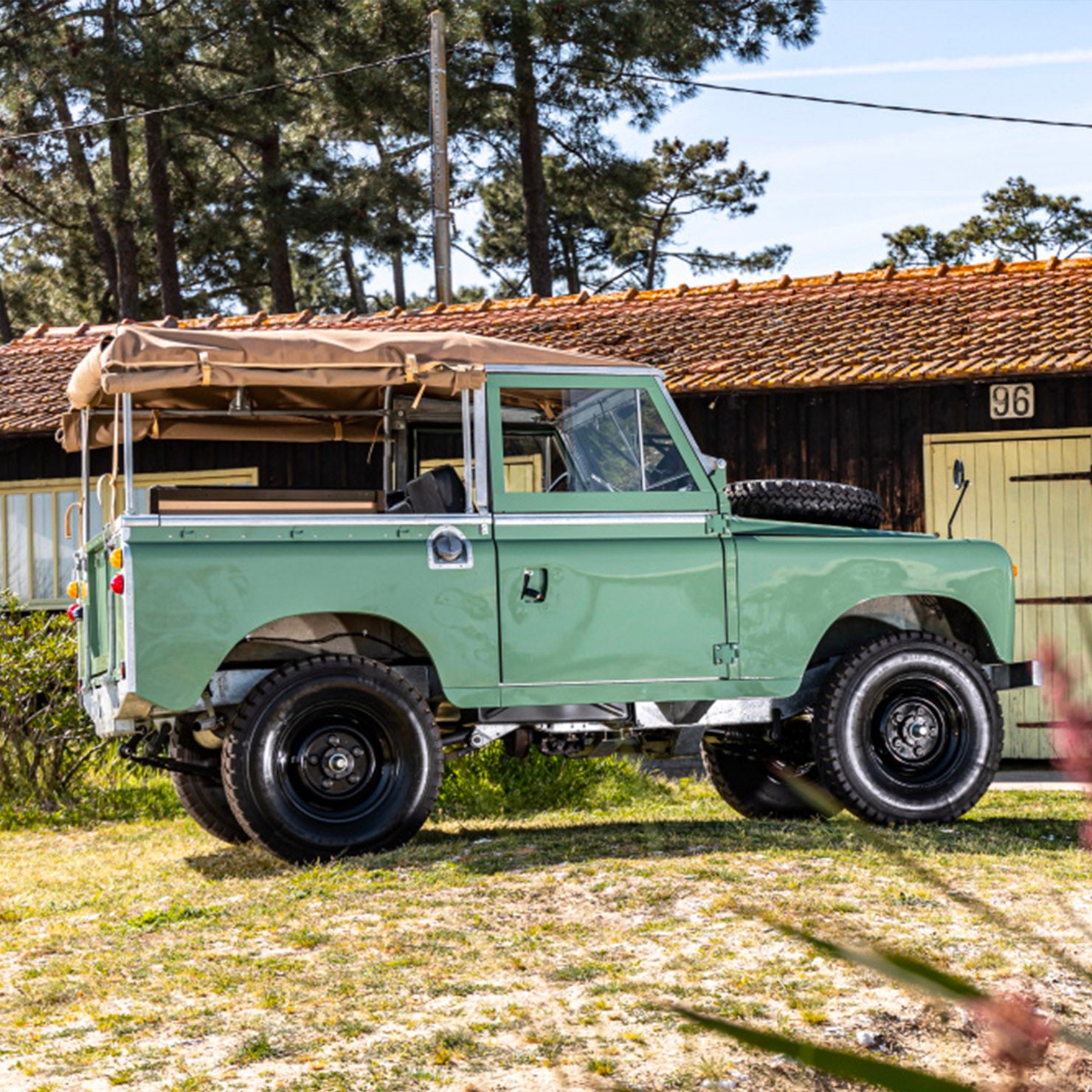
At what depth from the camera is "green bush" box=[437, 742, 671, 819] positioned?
953 centimetres

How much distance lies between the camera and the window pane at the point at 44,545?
15172 millimetres

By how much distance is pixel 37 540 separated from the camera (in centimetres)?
1525

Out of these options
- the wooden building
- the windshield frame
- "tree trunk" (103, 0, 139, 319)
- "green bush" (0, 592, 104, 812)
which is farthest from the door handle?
"tree trunk" (103, 0, 139, 319)

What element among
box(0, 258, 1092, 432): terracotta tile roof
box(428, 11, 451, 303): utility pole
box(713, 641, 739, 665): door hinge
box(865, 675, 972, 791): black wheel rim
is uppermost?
box(428, 11, 451, 303): utility pole

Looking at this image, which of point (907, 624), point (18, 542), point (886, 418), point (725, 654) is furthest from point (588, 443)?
point (18, 542)

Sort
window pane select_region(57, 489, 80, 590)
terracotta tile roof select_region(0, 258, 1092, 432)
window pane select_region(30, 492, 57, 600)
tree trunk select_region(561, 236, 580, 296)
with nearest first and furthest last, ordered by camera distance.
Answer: terracotta tile roof select_region(0, 258, 1092, 432)
window pane select_region(57, 489, 80, 590)
window pane select_region(30, 492, 57, 600)
tree trunk select_region(561, 236, 580, 296)

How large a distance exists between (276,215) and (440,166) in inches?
246

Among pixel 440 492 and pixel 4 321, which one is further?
pixel 4 321

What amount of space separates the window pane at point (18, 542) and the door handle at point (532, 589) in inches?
360

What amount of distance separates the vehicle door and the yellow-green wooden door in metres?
5.30

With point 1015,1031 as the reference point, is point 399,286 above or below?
above

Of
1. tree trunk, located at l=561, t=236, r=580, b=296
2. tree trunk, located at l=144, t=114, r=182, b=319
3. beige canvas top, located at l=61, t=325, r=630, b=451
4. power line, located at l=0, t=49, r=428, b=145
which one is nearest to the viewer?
beige canvas top, located at l=61, t=325, r=630, b=451

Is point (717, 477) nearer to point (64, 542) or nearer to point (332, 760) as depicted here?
point (332, 760)

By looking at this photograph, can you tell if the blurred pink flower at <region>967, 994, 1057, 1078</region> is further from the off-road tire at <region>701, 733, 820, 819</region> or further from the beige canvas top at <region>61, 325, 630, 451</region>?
the off-road tire at <region>701, 733, 820, 819</region>
